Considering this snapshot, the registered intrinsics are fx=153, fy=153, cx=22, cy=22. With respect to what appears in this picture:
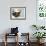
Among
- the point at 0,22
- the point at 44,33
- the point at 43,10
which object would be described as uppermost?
the point at 43,10

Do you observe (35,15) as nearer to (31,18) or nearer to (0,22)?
(31,18)

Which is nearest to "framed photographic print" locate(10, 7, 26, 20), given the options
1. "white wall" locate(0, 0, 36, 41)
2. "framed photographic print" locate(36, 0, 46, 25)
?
"white wall" locate(0, 0, 36, 41)

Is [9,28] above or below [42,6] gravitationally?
below

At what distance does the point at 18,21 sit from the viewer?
6.91 m

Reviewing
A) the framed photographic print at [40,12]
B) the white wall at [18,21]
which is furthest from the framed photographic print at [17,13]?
the framed photographic print at [40,12]

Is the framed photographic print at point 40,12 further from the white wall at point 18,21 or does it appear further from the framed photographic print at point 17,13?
the framed photographic print at point 17,13

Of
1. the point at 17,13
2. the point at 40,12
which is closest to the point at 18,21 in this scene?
the point at 17,13

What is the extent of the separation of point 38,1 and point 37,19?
81 centimetres

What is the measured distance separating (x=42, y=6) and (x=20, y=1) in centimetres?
102

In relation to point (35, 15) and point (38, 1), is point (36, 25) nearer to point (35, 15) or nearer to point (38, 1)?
point (35, 15)

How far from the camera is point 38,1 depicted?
6887mm

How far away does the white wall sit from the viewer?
6.86m

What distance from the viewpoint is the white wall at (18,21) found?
6859mm

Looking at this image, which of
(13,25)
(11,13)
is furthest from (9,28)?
(11,13)
